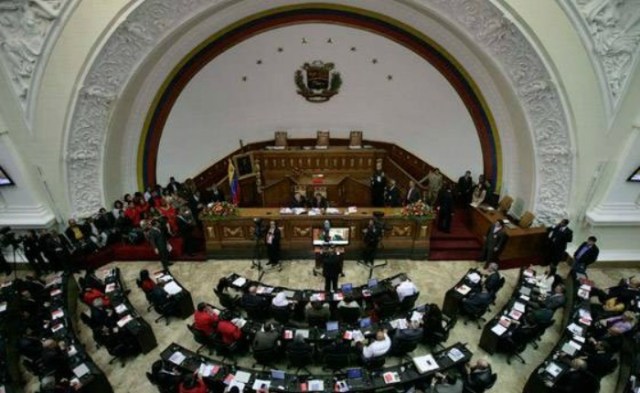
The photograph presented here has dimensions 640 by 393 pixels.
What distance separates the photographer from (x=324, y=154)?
14.3 meters

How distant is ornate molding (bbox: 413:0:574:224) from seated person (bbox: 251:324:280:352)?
8.24 meters

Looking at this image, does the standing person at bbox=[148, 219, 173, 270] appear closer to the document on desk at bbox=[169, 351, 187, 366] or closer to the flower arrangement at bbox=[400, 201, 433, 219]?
the document on desk at bbox=[169, 351, 187, 366]

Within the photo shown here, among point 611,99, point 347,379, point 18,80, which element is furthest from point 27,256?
point 611,99

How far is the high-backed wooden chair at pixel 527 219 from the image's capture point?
10357 mm

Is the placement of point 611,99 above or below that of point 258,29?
below

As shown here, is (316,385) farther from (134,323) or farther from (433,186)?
(433,186)

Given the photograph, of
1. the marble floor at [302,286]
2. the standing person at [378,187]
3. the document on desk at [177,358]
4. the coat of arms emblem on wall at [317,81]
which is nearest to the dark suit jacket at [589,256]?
the marble floor at [302,286]

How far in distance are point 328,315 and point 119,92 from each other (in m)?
8.29

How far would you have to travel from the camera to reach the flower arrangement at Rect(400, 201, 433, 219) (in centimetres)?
1003

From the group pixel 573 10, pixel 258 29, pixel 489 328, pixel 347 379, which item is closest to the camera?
pixel 347 379

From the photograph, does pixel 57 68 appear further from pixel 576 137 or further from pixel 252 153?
pixel 576 137

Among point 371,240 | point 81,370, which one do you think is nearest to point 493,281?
point 371,240

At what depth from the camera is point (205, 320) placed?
7.08 metres

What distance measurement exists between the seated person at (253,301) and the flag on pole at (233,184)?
4919 mm
